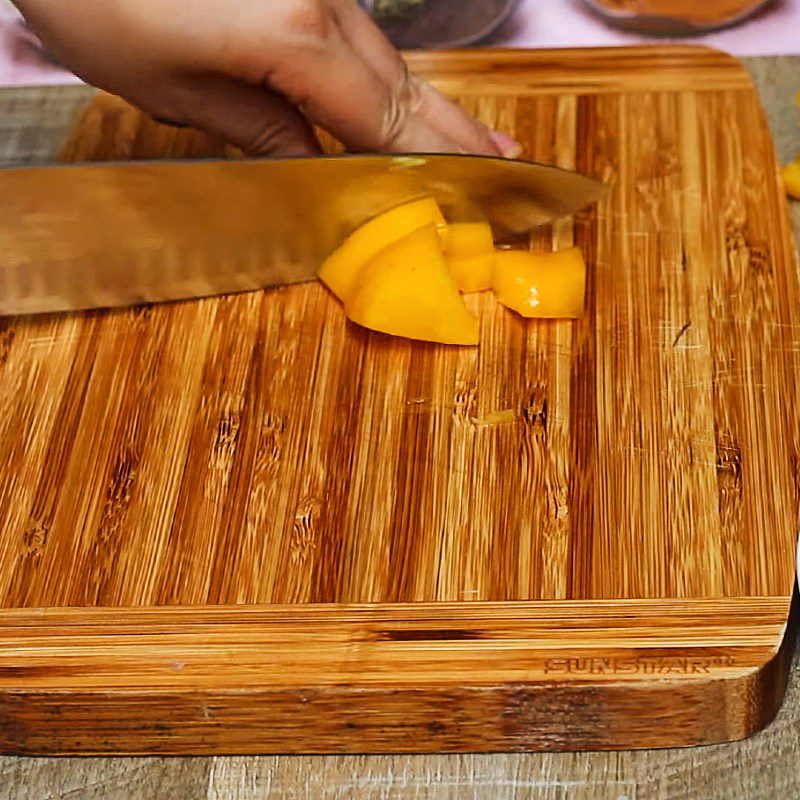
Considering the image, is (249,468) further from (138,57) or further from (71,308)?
(138,57)

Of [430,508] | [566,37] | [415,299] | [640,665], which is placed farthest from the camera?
[566,37]

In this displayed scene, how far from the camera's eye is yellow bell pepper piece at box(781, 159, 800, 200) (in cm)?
158

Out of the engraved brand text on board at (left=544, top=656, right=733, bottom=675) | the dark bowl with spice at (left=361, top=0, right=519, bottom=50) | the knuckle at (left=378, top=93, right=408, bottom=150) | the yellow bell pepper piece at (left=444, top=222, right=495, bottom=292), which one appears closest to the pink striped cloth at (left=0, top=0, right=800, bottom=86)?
the dark bowl with spice at (left=361, top=0, right=519, bottom=50)

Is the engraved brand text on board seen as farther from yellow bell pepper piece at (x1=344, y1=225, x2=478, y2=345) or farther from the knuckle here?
the knuckle

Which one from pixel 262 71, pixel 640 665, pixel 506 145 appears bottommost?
pixel 640 665

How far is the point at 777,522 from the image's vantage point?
1.21 m

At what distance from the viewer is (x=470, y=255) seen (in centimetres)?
145

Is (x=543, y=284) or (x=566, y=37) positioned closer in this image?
(x=543, y=284)

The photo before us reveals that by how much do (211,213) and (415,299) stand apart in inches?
10.5

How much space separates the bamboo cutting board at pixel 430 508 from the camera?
1.12 metres

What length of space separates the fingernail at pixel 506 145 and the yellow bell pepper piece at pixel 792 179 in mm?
354

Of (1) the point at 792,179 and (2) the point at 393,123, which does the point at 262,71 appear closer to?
(2) the point at 393,123

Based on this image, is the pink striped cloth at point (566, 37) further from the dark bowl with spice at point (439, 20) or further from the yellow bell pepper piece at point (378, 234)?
the yellow bell pepper piece at point (378, 234)

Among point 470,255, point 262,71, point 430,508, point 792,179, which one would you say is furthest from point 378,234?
point 792,179
